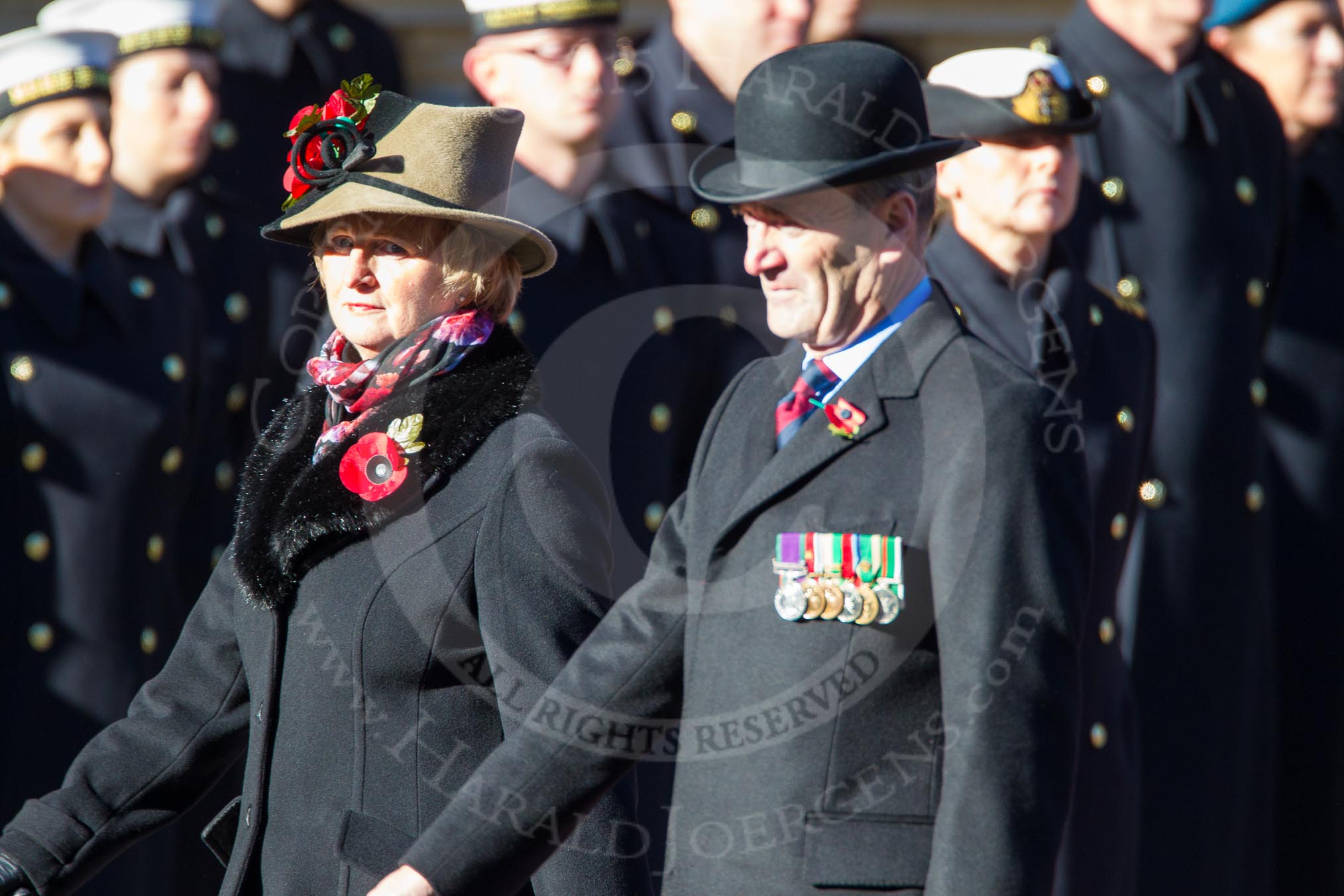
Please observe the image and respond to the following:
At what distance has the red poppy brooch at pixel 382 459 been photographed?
2625 millimetres

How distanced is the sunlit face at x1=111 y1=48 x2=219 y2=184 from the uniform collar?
1.92m

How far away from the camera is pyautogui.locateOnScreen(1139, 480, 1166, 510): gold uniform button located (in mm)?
4129

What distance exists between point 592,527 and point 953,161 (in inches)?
58.7

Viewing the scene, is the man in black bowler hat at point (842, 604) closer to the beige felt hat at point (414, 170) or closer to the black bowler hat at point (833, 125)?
the black bowler hat at point (833, 125)

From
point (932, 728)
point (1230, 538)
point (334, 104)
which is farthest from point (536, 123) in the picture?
point (932, 728)

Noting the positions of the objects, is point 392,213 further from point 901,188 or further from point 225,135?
point 225,135

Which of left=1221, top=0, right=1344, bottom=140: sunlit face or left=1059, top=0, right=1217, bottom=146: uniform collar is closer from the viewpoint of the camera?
left=1059, top=0, right=1217, bottom=146: uniform collar

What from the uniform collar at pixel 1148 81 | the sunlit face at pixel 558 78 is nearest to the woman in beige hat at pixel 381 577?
the sunlit face at pixel 558 78

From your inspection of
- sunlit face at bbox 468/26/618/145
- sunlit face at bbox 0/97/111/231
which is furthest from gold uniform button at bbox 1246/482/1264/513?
sunlit face at bbox 0/97/111/231

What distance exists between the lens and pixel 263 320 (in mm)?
4473

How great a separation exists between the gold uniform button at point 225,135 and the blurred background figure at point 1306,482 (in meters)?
2.29

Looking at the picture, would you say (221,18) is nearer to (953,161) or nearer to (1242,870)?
(953,161)

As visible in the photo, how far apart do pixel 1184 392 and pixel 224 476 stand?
7.04 ft

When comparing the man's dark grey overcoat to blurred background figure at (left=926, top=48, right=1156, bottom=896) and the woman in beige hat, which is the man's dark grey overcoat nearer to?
the woman in beige hat
